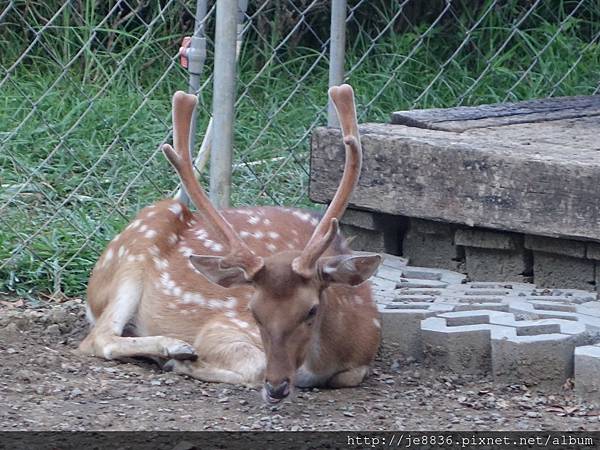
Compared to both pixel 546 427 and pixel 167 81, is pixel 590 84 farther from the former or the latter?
pixel 546 427

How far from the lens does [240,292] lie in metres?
4.52

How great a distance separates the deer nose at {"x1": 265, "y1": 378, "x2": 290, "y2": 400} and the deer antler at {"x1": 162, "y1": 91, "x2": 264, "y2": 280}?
0.32 meters

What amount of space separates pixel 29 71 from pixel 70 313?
2.34 m

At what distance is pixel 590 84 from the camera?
6961 mm

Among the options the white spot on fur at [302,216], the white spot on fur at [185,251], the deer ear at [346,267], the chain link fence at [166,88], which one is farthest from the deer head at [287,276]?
the chain link fence at [166,88]

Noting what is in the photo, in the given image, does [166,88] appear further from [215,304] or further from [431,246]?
[215,304]

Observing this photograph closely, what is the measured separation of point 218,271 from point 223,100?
0.99m

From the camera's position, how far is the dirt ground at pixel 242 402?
3.70m

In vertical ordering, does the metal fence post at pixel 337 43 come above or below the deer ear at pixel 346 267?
above

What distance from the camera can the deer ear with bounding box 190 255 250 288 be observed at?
3.93 m

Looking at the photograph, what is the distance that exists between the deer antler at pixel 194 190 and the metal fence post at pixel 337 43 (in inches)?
39.4

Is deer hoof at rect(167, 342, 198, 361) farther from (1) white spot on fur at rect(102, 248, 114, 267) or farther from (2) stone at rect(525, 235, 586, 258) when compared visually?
(2) stone at rect(525, 235, 586, 258)

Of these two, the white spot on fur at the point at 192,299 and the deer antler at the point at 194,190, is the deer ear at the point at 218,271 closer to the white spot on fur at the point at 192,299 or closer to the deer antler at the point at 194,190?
the deer antler at the point at 194,190

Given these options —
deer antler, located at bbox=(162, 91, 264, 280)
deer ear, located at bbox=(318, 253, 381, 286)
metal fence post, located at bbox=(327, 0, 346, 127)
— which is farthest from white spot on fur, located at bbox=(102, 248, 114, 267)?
deer ear, located at bbox=(318, 253, 381, 286)
